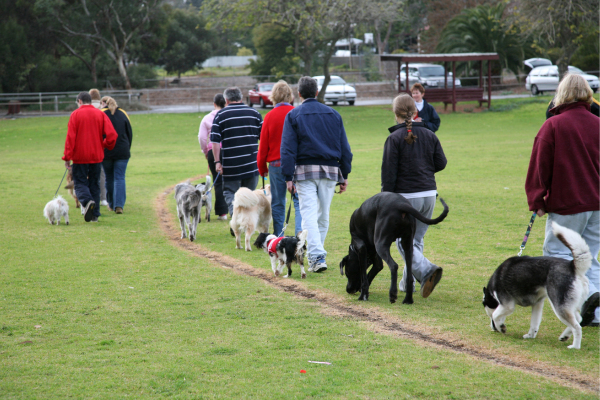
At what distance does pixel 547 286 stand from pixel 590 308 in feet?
2.58

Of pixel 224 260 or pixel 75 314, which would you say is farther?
pixel 224 260

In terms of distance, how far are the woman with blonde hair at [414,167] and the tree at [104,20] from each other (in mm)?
39634

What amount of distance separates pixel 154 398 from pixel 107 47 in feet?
148

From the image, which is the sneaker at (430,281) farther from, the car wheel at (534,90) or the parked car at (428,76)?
the car wheel at (534,90)

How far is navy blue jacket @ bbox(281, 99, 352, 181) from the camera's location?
6.60 metres

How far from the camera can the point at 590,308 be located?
189 inches

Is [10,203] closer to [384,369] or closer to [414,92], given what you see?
[414,92]

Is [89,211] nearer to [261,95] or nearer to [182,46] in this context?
[261,95]

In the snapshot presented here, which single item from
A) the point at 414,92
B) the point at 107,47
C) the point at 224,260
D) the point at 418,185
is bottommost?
the point at 224,260

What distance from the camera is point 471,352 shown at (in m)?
4.44

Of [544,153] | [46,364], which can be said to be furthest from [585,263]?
[46,364]

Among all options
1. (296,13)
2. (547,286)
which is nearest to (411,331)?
(547,286)

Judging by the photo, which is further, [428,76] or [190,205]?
[428,76]

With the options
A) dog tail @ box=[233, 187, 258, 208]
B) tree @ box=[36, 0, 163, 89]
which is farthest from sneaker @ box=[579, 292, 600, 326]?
→ tree @ box=[36, 0, 163, 89]
